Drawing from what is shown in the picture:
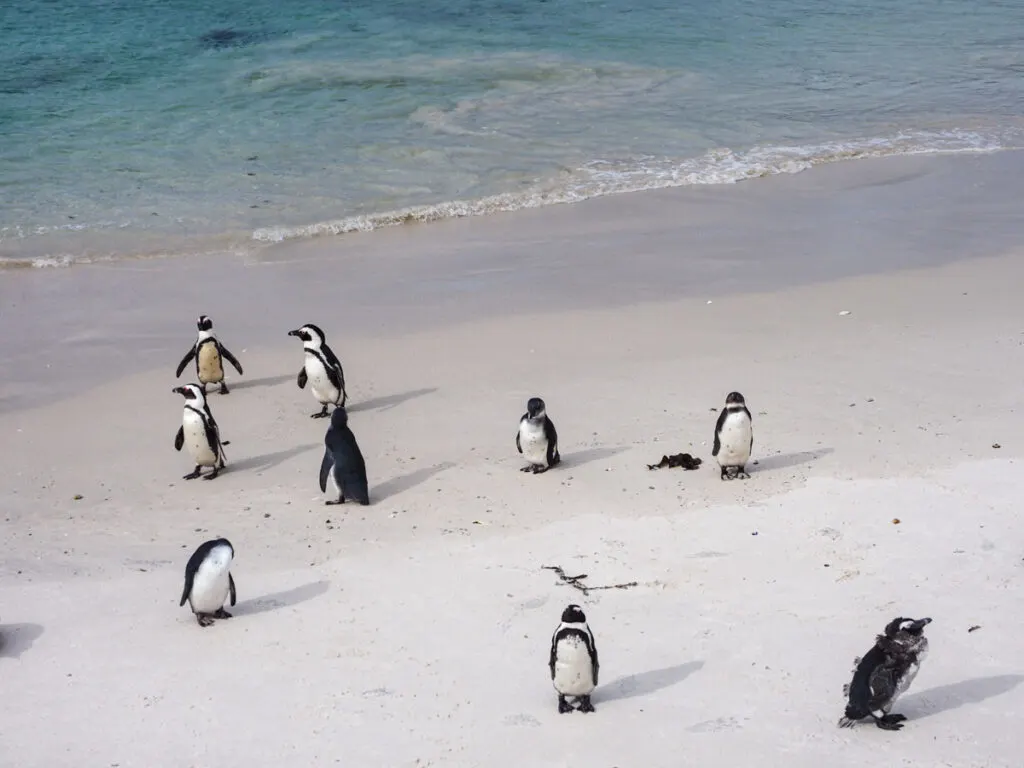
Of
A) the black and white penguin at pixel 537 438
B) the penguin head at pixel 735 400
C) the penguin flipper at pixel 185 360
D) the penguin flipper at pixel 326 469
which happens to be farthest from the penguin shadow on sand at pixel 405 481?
the penguin flipper at pixel 185 360

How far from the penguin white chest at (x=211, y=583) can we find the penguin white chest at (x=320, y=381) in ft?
10.2

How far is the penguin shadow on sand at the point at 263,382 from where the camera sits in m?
10.5

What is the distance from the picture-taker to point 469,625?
641 centimetres

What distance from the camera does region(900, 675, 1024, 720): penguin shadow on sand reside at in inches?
216

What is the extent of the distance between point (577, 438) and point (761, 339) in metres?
2.34

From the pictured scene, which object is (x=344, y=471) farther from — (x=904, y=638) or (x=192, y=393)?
(x=904, y=638)

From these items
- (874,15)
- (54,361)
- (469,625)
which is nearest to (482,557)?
(469,625)

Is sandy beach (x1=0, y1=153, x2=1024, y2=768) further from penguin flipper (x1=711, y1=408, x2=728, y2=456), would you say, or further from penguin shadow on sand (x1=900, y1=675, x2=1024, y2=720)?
penguin flipper (x1=711, y1=408, x2=728, y2=456)

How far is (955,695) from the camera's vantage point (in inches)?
219

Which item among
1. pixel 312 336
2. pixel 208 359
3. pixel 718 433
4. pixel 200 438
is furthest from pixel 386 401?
pixel 718 433

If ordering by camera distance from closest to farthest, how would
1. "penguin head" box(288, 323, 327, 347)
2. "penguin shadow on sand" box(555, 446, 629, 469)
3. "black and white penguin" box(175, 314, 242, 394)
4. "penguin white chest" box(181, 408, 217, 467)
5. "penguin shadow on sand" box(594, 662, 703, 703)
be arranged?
"penguin shadow on sand" box(594, 662, 703, 703) → "penguin shadow on sand" box(555, 446, 629, 469) → "penguin white chest" box(181, 408, 217, 467) → "penguin head" box(288, 323, 327, 347) → "black and white penguin" box(175, 314, 242, 394)

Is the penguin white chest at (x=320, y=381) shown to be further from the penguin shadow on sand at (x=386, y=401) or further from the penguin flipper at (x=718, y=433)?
the penguin flipper at (x=718, y=433)

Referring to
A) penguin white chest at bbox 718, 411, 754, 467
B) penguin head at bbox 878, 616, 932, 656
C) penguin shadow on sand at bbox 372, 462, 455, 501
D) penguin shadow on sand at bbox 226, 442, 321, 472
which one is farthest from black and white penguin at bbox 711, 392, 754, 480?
penguin shadow on sand at bbox 226, 442, 321, 472

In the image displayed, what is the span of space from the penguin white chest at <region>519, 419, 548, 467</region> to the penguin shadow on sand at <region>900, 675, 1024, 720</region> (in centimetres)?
319
